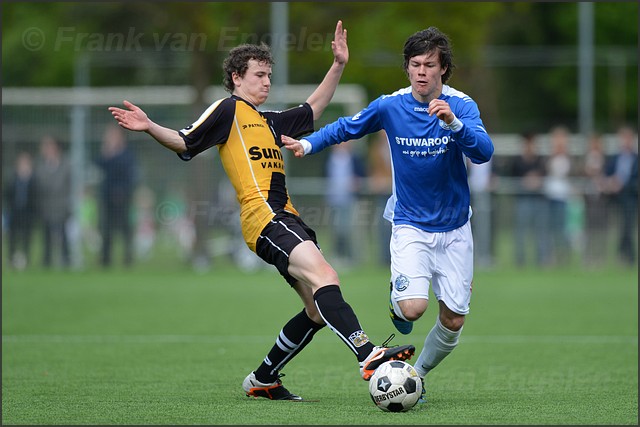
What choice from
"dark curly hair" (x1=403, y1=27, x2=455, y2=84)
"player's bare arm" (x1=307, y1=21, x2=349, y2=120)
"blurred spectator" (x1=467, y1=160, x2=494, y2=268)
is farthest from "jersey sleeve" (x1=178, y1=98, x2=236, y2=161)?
"blurred spectator" (x1=467, y1=160, x2=494, y2=268)

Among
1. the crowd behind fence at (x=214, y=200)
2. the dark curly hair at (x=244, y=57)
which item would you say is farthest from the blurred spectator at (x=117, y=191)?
the dark curly hair at (x=244, y=57)

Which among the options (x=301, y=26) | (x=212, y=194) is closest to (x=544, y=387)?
(x=212, y=194)

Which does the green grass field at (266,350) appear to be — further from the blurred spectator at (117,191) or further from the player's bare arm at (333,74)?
the player's bare arm at (333,74)

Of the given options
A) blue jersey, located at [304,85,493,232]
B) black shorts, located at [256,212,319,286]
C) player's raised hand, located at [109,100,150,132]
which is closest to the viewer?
player's raised hand, located at [109,100,150,132]

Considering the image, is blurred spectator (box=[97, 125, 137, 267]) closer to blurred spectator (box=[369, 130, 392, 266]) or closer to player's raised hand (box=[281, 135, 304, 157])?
blurred spectator (box=[369, 130, 392, 266])

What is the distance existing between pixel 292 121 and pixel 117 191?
12488mm

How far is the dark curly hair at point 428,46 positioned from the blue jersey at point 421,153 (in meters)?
0.22

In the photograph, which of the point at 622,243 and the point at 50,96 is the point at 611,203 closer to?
the point at 622,243

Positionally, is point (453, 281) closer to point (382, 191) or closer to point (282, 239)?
point (282, 239)

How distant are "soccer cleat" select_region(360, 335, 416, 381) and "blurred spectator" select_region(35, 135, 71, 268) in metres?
13.8

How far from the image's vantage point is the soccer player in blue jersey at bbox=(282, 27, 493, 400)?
722 cm

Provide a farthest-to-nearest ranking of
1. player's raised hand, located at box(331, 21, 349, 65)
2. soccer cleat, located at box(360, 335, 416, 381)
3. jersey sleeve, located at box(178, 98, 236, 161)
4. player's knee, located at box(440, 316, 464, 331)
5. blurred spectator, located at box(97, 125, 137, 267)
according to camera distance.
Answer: blurred spectator, located at box(97, 125, 137, 267) < player's raised hand, located at box(331, 21, 349, 65) < player's knee, located at box(440, 316, 464, 331) < jersey sleeve, located at box(178, 98, 236, 161) < soccer cleat, located at box(360, 335, 416, 381)

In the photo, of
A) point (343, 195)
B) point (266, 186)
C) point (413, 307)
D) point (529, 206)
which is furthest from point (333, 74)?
point (529, 206)

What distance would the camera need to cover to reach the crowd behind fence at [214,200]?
19.2m
